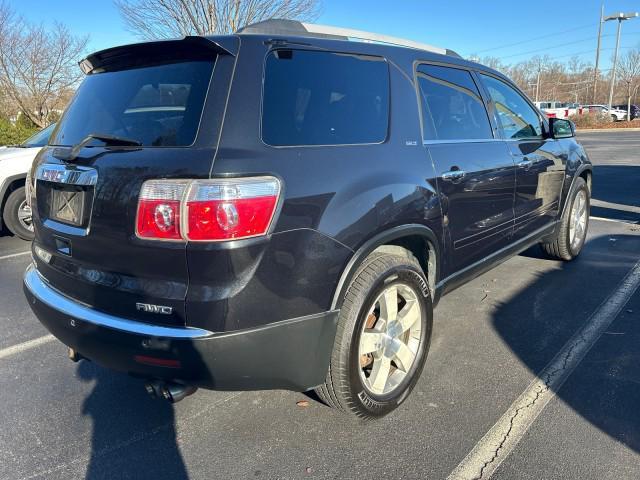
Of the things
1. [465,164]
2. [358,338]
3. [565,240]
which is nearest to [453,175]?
[465,164]

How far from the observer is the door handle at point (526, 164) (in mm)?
3966

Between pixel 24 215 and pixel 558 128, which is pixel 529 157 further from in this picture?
pixel 24 215

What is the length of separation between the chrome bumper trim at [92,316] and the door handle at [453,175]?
174 cm

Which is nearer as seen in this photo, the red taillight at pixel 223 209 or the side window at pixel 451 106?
the red taillight at pixel 223 209

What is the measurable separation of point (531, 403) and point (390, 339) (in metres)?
0.87

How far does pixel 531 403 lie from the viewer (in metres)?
2.81

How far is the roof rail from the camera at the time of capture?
7.87ft

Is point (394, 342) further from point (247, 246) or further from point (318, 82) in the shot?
point (318, 82)

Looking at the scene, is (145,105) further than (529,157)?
No

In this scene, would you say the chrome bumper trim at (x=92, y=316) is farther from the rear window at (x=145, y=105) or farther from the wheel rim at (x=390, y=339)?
the wheel rim at (x=390, y=339)

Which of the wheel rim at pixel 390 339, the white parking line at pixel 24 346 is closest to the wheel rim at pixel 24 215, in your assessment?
the white parking line at pixel 24 346

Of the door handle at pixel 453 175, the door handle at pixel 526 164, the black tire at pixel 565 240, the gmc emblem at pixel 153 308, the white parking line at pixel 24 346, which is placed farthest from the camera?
the black tire at pixel 565 240

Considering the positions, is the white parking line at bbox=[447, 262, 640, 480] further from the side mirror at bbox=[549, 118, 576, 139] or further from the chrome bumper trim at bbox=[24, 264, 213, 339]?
the side mirror at bbox=[549, 118, 576, 139]

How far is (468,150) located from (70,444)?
114 inches
